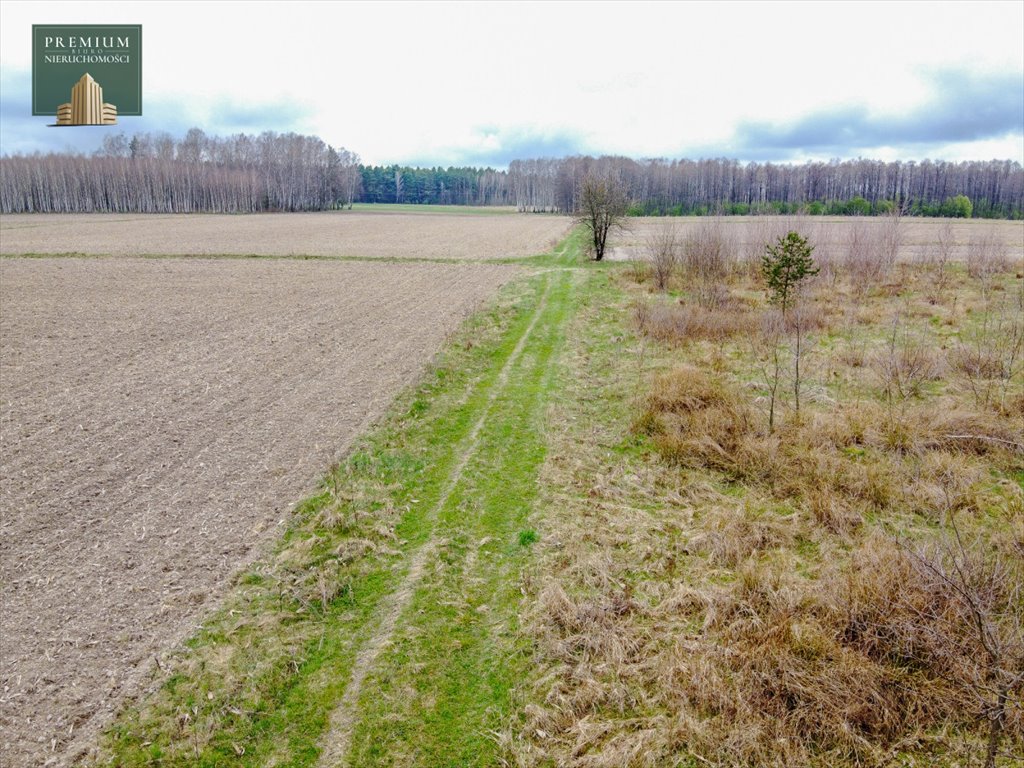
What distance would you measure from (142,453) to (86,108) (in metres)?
32.9

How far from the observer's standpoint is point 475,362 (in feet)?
60.4

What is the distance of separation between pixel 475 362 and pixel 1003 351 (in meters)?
14.7

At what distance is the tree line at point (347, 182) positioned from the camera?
109500mm

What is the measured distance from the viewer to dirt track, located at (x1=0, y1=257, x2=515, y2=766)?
21.7 feet

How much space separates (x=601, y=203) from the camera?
4219 cm

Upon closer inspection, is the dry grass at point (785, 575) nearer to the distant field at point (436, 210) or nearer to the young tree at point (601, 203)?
the young tree at point (601, 203)

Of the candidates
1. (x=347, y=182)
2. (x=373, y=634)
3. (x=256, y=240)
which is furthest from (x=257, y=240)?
(x=347, y=182)

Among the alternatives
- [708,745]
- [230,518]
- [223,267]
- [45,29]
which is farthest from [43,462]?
[45,29]

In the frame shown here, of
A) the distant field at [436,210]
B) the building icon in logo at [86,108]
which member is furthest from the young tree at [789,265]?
the distant field at [436,210]

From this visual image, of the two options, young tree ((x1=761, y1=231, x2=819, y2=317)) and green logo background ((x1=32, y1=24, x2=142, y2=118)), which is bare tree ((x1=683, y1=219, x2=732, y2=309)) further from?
green logo background ((x1=32, y1=24, x2=142, y2=118))

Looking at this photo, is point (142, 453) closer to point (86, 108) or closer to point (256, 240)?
point (86, 108)

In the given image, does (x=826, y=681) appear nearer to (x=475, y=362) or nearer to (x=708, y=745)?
(x=708, y=745)

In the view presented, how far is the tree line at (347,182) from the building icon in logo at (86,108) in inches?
3298

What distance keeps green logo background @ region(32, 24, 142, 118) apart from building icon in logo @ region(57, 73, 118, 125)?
2.48 feet
